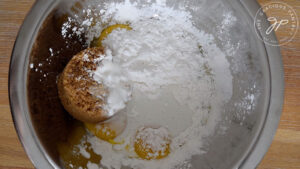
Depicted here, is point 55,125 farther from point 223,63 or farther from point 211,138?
point 223,63

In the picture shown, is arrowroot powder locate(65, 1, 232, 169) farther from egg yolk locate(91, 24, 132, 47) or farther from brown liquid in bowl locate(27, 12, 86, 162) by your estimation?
brown liquid in bowl locate(27, 12, 86, 162)

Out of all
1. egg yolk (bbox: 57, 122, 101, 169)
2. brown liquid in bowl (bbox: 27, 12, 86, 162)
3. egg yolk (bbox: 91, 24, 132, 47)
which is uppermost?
egg yolk (bbox: 91, 24, 132, 47)

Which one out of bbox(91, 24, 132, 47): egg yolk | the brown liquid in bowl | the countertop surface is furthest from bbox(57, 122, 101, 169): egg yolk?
bbox(91, 24, 132, 47): egg yolk

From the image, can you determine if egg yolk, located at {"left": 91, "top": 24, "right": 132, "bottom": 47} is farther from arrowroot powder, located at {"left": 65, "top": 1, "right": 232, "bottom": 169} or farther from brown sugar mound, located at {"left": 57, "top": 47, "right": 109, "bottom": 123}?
brown sugar mound, located at {"left": 57, "top": 47, "right": 109, "bottom": 123}

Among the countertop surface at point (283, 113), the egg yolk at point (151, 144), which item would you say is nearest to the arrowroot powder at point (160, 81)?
the egg yolk at point (151, 144)

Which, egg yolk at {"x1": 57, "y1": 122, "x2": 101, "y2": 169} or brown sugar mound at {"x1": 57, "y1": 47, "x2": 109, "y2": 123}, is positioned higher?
brown sugar mound at {"x1": 57, "y1": 47, "x2": 109, "y2": 123}

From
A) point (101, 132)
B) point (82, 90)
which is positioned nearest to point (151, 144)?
point (101, 132)

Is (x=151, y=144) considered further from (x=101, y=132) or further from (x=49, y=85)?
(x=49, y=85)

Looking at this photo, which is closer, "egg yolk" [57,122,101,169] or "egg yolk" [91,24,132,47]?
"egg yolk" [57,122,101,169]

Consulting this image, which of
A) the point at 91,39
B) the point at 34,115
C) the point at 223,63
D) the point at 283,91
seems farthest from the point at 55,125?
the point at 283,91
